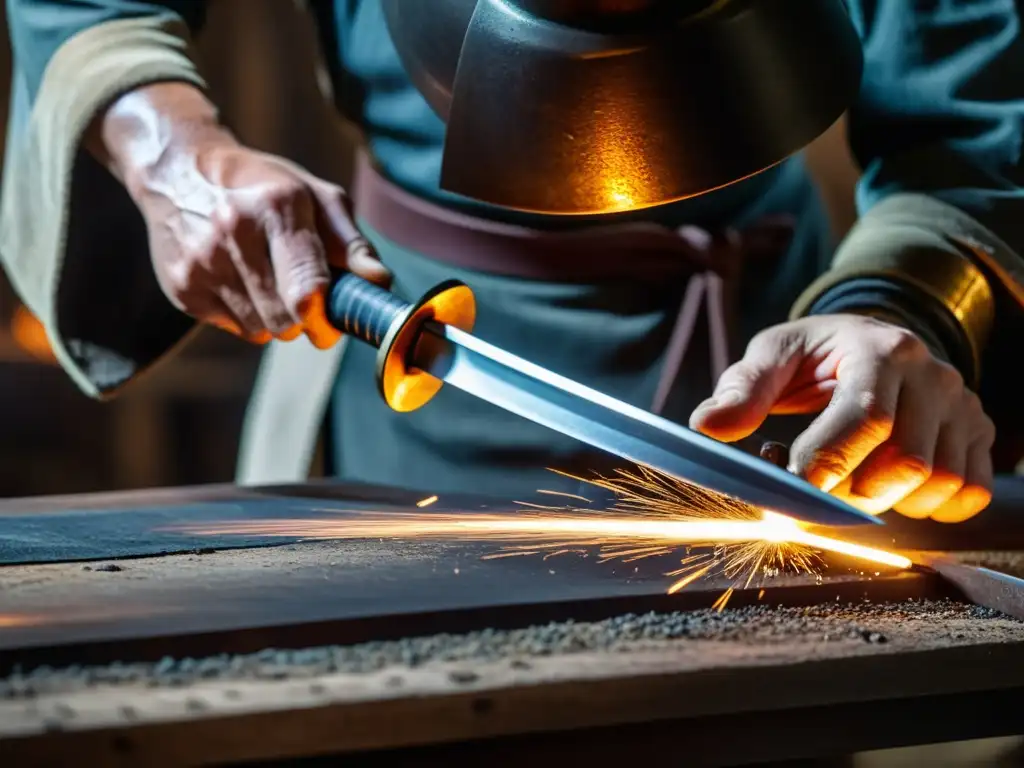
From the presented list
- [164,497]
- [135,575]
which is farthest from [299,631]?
[164,497]

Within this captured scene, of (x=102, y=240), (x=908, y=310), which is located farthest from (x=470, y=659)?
(x=102, y=240)

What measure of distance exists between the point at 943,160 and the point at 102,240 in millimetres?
962

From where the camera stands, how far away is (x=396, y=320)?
3.05ft

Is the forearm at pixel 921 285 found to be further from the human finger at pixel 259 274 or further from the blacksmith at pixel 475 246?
the human finger at pixel 259 274

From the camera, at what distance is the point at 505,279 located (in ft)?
4.15

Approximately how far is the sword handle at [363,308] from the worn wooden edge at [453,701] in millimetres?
406

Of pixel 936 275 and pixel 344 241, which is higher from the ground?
pixel 936 275

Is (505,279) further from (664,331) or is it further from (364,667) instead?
(364,667)

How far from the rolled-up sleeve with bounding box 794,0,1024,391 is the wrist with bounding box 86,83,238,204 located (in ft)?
2.15

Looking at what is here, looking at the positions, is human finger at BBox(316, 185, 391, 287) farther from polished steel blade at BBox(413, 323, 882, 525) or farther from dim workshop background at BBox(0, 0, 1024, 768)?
dim workshop background at BBox(0, 0, 1024, 768)

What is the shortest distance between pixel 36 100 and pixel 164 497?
0.50 m

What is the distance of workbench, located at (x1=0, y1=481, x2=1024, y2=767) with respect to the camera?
551 mm

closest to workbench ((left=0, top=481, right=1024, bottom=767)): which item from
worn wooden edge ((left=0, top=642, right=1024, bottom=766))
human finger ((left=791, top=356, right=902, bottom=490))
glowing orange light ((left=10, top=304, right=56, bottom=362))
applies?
worn wooden edge ((left=0, top=642, right=1024, bottom=766))

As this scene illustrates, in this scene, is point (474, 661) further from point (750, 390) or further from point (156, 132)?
point (156, 132)
